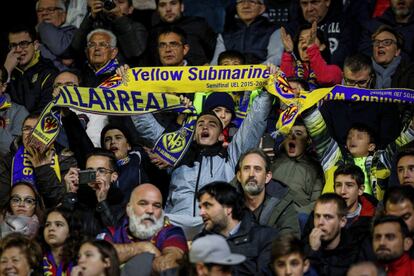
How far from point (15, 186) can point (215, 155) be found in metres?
1.84

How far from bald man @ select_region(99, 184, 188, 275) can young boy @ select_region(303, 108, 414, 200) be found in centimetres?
176

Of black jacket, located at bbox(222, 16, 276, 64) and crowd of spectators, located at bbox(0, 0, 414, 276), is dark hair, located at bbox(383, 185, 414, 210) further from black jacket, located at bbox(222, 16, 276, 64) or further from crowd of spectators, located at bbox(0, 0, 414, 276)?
black jacket, located at bbox(222, 16, 276, 64)

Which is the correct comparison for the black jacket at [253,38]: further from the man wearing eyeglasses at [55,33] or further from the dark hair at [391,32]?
the man wearing eyeglasses at [55,33]

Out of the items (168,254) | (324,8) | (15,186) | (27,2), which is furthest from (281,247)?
(27,2)

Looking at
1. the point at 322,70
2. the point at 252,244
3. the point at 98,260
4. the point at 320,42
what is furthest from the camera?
the point at 320,42

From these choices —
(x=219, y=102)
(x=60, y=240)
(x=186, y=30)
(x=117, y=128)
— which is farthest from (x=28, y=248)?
(x=186, y=30)

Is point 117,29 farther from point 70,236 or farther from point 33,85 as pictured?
point 70,236

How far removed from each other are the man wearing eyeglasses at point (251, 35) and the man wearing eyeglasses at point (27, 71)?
182cm

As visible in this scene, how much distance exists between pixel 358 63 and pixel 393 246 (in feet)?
9.55

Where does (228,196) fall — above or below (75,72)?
below

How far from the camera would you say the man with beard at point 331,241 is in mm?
9891

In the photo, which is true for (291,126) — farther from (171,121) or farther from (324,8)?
(324,8)

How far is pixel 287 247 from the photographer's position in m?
9.45

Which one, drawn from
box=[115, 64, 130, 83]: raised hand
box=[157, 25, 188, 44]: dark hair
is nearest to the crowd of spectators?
box=[115, 64, 130, 83]: raised hand
